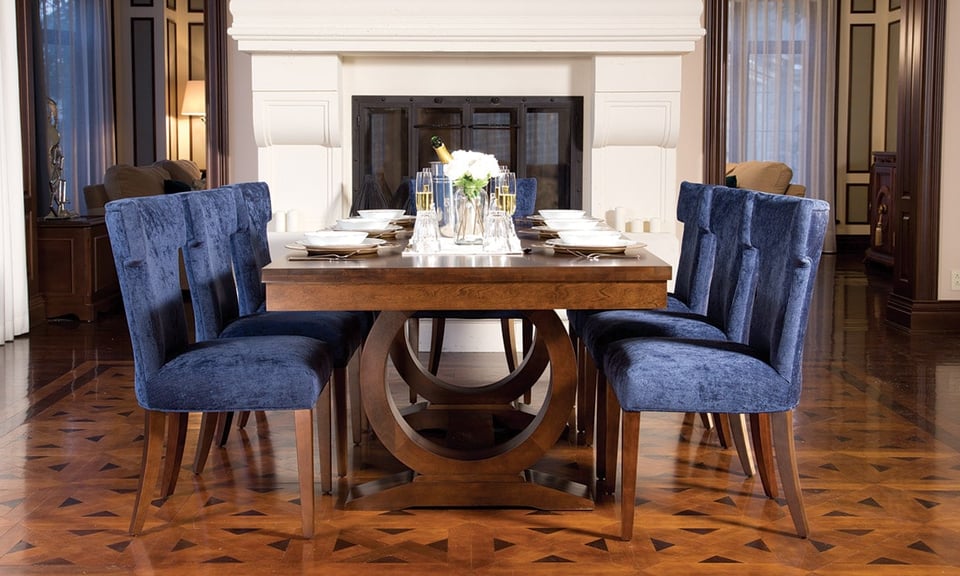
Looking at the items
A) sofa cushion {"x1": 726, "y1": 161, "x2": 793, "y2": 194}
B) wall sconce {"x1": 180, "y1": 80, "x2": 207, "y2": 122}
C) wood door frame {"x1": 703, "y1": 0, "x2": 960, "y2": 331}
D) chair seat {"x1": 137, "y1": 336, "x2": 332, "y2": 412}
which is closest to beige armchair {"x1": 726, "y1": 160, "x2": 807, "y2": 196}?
sofa cushion {"x1": 726, "y1": 161, "x2": 793, "y2": 194}

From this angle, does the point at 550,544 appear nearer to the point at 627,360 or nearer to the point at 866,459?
the point at 627,360

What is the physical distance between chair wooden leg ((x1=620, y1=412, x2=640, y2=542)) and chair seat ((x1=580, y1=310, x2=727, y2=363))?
0.42 metres

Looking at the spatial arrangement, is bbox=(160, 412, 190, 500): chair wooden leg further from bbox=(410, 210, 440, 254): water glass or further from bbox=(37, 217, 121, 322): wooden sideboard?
bbox=(37, 217, 121, 322): wooden sideboard

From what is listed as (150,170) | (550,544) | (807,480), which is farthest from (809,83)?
(550,544)

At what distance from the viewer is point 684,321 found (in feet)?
12.2

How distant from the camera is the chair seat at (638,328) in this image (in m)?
3.48

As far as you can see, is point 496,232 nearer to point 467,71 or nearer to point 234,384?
point 234,384

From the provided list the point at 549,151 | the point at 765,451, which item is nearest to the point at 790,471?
the point at 765,451

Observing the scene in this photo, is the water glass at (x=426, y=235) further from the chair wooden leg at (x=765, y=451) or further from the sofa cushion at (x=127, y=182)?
the sofa cushion at (x=127, y=182)

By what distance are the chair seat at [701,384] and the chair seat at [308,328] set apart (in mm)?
972

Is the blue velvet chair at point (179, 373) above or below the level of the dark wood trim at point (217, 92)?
below

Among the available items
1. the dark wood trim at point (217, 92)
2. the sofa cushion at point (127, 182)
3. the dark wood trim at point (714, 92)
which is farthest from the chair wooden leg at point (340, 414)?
the sofa cushion at point (127, 182)

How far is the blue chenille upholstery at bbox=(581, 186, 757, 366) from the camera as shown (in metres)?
3.45

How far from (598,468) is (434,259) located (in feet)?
3.12
